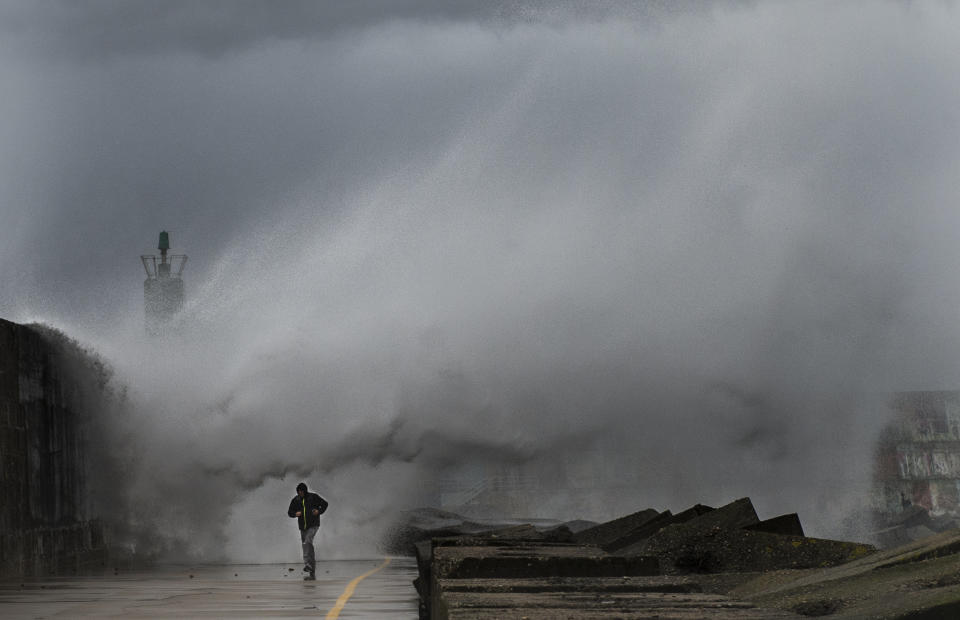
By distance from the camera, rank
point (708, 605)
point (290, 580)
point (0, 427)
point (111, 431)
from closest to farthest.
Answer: point (708, 605) → point (290, 580) → point (0, 427) → point (111, 431)

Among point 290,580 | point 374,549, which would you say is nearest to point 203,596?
point 290,580

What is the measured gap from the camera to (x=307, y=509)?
25.5 metres

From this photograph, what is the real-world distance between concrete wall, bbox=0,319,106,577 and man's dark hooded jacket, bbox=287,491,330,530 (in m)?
4.71

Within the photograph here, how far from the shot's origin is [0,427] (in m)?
25.3

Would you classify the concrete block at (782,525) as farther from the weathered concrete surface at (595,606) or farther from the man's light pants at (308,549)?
the weathered concrete surface at (595,606)

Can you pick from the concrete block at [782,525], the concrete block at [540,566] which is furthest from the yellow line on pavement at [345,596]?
the concrete block at [540,566]

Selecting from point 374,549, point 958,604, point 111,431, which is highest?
point 111,431

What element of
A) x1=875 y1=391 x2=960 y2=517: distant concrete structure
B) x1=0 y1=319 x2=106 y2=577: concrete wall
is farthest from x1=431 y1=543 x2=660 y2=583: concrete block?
x1=875 y1=391 x2=960 y2=517: distant concrete structure

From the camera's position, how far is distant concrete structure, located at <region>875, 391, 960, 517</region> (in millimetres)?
100938

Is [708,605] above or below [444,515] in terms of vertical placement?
below

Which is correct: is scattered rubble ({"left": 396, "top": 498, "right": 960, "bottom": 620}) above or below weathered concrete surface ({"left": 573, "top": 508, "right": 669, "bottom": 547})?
below

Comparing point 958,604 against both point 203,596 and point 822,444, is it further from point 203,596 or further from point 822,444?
point 822,444

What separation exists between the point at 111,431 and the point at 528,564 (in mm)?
28080

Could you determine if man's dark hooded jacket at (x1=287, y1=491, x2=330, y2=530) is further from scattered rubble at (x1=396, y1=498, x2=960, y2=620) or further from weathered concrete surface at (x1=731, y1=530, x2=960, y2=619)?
weathered concrete surface at (x1=731, y1=530, x2=960, y2=619)
